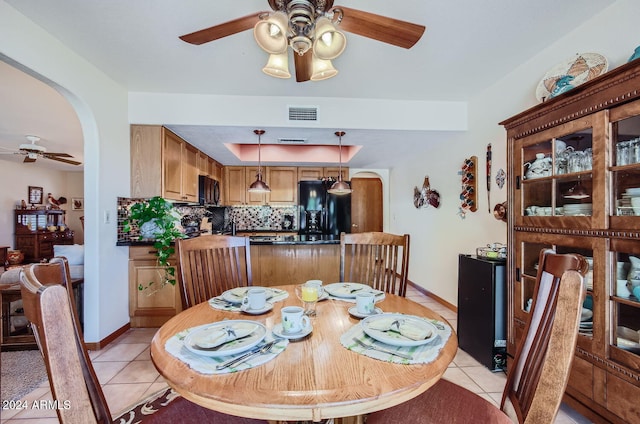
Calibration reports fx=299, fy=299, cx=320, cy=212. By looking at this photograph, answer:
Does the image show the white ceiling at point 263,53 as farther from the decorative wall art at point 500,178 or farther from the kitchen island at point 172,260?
the kitchen island at point 172,260

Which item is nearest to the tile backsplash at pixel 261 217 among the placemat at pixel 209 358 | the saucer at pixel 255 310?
the saucer at pixel 255 310

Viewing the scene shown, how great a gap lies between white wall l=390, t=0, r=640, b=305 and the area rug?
383 centimetres

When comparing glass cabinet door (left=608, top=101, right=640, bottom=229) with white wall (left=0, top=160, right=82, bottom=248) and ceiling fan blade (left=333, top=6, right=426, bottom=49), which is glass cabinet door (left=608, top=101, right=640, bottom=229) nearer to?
ceiling fan blade (left=333, top=6, right=426, bottom=49)

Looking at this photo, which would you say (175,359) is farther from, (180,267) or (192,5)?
(192,5)

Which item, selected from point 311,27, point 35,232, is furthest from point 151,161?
point 35,232

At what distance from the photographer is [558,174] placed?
1.75 m

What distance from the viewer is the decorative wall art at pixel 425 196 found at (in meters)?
3.99

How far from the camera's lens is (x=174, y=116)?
304cm

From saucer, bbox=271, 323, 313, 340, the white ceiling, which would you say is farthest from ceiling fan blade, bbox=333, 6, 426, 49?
saucer, bbox=271, 323, 313, 340

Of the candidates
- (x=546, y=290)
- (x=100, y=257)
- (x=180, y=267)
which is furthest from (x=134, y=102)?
(x=546, y=290)

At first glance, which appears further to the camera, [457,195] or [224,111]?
[457,195]

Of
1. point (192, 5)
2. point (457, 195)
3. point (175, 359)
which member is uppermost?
point (192, 5)

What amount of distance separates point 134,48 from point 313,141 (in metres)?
2.20

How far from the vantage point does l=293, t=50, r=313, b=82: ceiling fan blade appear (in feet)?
5.41
